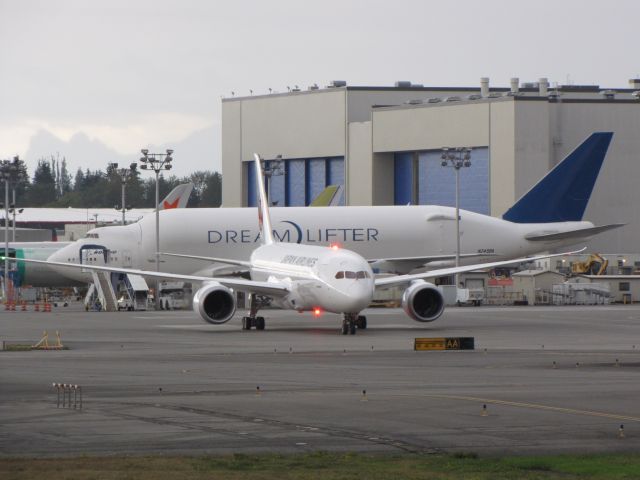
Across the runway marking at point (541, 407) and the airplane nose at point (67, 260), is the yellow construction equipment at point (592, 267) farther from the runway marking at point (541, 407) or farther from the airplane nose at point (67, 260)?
the runway marking at point (541, 407)

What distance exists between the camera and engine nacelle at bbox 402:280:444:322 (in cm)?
4891

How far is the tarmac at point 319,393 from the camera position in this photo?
65.2 feet

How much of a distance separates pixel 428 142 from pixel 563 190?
3505 centimetres

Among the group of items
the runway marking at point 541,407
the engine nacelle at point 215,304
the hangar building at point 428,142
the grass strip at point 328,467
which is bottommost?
the grass strip at point 328,467

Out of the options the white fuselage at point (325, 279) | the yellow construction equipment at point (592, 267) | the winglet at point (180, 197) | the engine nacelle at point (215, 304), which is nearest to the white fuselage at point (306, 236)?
the engine nacelle at point (215, 304)

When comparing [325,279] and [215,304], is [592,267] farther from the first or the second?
[325,279]

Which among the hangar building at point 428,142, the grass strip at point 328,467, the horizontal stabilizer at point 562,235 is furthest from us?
the hangar building at point 428,142

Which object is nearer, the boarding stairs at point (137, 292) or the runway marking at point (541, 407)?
Result: the runway marking at point (541, 407)

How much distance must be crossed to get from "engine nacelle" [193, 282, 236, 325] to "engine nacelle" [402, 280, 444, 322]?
21.2ft

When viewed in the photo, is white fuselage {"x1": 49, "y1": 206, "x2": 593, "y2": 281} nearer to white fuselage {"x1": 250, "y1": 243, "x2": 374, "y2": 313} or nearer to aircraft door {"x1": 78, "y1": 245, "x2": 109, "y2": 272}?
aircraft door {"x1": 78, "y1": 245, "x2": 109, "y2": 272}

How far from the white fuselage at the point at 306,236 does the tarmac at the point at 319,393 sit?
18131 millimetres

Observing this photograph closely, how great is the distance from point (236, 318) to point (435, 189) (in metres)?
52.8

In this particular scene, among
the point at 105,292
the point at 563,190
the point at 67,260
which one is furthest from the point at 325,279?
the point at 563,190

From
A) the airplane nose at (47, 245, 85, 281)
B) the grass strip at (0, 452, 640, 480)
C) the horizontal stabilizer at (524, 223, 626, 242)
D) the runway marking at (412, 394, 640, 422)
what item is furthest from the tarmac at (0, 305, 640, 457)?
the horizontal stabilizer at (524, 223, 626, 242)
